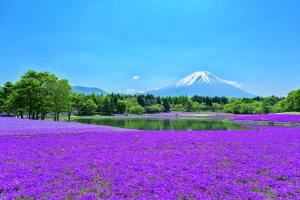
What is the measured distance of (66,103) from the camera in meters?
59.9

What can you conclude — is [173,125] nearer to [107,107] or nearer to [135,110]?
[107,107]

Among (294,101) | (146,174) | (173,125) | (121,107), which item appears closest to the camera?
(146,174)

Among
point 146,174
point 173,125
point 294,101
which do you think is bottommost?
point 146,174

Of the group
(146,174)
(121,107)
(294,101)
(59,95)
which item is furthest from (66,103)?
(294,101)

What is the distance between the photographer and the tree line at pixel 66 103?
51.8 m

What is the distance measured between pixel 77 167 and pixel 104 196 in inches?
160

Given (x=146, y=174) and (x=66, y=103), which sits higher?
(x=66, y=103)

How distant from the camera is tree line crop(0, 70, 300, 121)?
5175 cm

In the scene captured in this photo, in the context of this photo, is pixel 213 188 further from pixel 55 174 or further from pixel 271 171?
pixel 55 174

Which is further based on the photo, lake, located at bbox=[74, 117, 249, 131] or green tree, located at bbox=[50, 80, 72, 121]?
green tree, located at bbox=[50, 80, 72, 121]

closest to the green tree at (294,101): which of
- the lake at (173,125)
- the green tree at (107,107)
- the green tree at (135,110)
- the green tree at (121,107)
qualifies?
the lake at (173,125)

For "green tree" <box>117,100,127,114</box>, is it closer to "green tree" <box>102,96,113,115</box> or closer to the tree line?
the tree line

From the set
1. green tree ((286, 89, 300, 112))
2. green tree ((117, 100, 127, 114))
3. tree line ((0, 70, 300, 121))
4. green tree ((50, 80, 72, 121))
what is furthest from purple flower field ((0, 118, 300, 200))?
green tree ((117, 100, 127, 114))

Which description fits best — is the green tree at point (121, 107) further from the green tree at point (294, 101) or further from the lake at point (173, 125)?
the green tree at point (294, 101)
